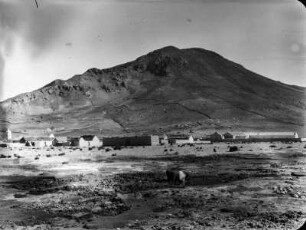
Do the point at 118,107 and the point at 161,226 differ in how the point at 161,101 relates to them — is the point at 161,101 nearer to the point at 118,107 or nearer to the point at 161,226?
the point at 118,107

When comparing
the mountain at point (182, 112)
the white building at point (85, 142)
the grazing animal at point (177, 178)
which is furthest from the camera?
the mountain at point (182, 112)

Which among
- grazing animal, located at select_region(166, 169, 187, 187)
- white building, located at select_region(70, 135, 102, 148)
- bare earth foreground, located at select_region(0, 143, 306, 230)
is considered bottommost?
bare earth foreground, located at select_region(0, 143, 306, 230)

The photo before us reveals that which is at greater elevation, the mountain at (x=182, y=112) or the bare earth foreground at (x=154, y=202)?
the mountain at (x=182, y=112)

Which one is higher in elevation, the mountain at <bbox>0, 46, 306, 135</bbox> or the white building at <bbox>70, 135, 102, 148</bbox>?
the mountain at <bbox>0, 46, 306, 135</bbox>

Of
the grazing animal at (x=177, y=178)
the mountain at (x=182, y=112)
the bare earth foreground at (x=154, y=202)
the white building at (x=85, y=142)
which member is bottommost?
the bare earth foreground at (x=154, y=202)

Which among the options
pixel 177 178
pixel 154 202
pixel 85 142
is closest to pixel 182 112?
pixel 85 142

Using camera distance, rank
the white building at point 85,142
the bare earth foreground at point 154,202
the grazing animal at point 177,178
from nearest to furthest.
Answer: the bare earth foreground at point 154,202
the grazing animal at point 177,178
the white building at point 85,142

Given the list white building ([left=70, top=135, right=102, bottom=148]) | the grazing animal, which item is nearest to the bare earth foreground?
the grazing animal

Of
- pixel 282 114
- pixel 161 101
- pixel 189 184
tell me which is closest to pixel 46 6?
pixel 189 184

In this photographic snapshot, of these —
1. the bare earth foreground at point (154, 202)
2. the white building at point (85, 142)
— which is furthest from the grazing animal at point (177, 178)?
the white building at point (85, 142)

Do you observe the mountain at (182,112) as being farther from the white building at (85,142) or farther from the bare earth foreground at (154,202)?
the bare earth foreground at (154,202)

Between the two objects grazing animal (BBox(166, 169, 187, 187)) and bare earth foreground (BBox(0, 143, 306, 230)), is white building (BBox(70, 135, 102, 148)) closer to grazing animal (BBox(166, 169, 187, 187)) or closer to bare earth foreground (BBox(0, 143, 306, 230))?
bare earth foreground (BBox(0, 143, 306, 230))
